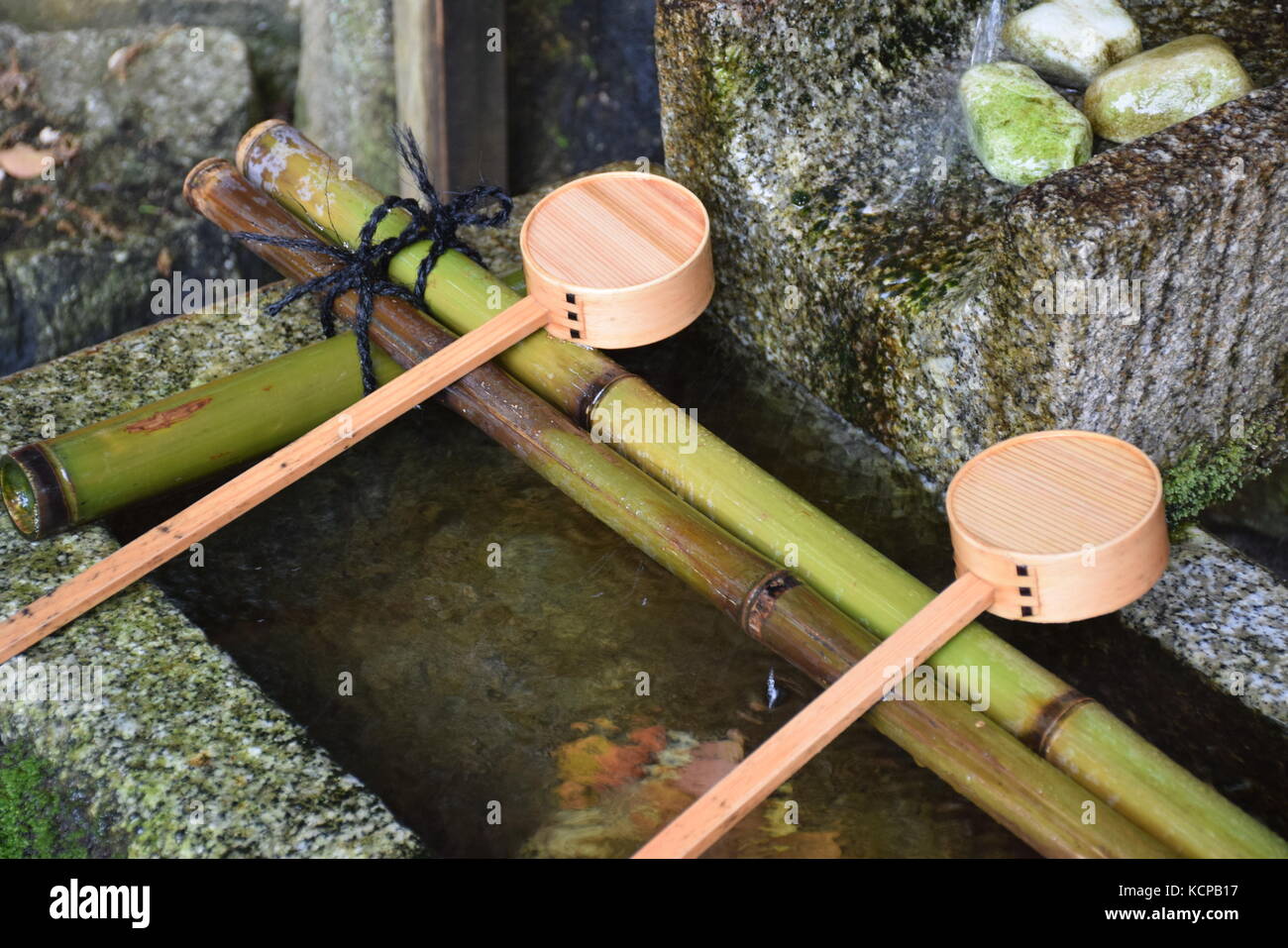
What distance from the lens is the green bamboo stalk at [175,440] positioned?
2.79 meters

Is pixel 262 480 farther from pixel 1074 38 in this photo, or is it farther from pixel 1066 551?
pixel 1074 38

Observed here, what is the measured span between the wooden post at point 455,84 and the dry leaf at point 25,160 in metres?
1.38

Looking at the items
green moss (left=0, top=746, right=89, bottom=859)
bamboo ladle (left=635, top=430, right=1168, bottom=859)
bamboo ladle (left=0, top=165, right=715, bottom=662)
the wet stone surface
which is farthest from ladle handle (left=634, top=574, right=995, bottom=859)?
green moss (left=0, top=746, right=89, bottom=859)

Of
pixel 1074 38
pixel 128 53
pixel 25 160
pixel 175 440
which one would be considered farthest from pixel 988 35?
pixel 25 160

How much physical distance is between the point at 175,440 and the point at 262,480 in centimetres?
31

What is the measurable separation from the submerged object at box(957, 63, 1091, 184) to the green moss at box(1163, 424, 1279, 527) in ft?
2.51

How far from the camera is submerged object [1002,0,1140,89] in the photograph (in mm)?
3381

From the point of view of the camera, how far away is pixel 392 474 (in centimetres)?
318

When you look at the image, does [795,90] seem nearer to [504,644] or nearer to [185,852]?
[504,644]

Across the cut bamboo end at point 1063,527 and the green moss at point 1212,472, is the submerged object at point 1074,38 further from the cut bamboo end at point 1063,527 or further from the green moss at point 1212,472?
the cut bamboo end at point 1063,527

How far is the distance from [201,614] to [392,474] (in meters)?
0.58

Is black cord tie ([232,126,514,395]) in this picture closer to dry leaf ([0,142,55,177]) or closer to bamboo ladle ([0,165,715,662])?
bamboo ladle ([0,165,715,662])

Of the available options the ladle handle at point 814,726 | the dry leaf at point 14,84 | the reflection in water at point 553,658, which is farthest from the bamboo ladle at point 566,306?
the dry leaf at point 14,84

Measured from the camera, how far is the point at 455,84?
474 centimetres
